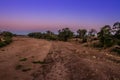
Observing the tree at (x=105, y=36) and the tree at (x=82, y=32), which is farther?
the tree at (x=82, y=32)

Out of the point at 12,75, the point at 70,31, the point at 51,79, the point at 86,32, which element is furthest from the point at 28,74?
the point at 70,31

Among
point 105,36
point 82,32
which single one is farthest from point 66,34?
point 105,36

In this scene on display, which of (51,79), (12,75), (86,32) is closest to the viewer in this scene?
(51,79)

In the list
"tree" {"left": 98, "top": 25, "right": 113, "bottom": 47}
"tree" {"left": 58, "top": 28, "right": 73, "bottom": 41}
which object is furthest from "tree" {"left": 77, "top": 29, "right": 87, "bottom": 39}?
"tree" {"left": 98, "top": 25, "right": 113, "bottom": 47}

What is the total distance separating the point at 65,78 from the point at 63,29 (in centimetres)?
11648

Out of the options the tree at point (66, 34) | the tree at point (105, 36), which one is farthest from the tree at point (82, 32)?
the tree at point (105, 36)

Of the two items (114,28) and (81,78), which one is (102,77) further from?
(114,28)

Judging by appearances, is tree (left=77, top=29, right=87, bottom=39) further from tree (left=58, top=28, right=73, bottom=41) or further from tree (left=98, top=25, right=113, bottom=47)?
tree (left=98, top=25, right=113, bottom=47)

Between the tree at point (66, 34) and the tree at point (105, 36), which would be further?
the tree at point (66, 34)

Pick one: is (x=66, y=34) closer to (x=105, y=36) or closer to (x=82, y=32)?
(x=82, y=32)

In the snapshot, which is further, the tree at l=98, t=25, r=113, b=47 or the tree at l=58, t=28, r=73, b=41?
the tree at l=58, t=28, r=73, b=41

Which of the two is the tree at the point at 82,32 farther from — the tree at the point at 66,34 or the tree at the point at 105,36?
the tree at the point at 105,36

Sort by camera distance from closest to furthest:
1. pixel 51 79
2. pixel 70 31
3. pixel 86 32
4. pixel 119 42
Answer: pixel 51 79, pixel 119 42, pixel 86 32, pixel 70 31

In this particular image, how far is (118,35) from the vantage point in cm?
6469
